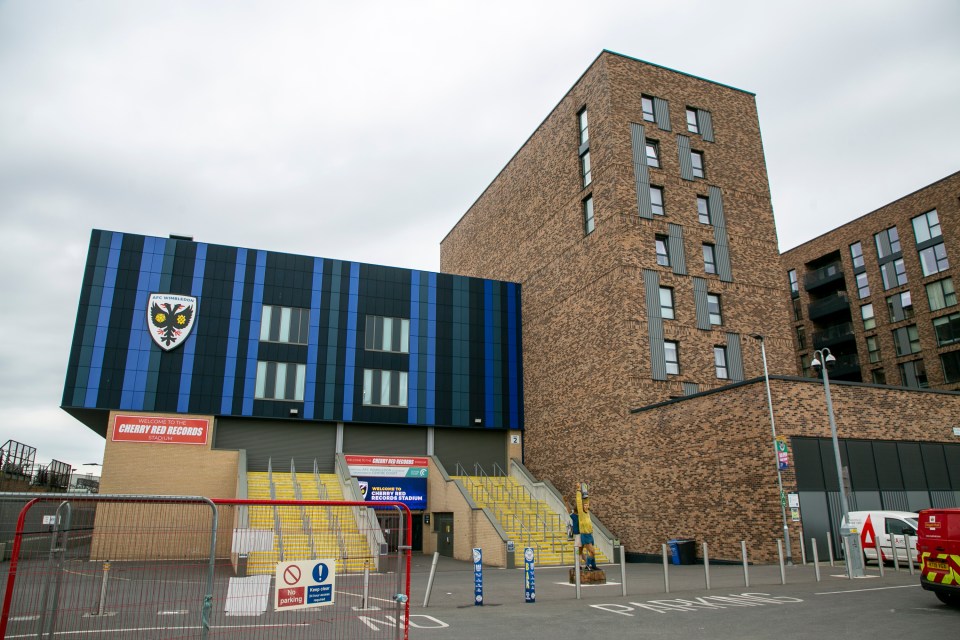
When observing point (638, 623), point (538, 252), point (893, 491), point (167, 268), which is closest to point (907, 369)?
point (893, 491)

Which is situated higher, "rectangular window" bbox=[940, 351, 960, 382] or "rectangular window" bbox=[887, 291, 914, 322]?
"rectangular window" bbox=[887, 291, 914, 322]

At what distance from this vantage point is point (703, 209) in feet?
108

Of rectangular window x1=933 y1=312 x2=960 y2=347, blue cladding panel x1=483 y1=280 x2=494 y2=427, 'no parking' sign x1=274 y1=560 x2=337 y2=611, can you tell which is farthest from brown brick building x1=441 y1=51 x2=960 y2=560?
rectangular window x1=933 y1=312 x2=960 y2=347

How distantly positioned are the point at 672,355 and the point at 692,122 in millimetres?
13410

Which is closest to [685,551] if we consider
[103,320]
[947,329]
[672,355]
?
[672,355]

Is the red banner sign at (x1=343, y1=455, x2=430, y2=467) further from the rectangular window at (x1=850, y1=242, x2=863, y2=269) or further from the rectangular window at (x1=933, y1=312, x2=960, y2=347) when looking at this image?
the rectangular window at (x1=850, y1=242, x2=863, y2=269)

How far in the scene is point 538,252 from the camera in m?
37.1

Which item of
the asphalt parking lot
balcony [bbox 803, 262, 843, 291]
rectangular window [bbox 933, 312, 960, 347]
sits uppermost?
balcony [bbox 803, 262, 843, 291]

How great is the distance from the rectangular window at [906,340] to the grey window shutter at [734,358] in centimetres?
2403

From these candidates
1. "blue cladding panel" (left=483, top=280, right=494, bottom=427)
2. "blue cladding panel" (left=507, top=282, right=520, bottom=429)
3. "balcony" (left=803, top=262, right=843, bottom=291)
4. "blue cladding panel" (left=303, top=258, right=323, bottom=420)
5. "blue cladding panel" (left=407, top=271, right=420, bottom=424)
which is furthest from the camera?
"balcony" (left=803, top=262, right=843, bottom=291)

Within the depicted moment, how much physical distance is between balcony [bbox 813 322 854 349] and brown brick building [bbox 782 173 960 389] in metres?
0.07

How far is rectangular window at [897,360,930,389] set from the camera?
45719 millimetres

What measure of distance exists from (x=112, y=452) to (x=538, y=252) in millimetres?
23686

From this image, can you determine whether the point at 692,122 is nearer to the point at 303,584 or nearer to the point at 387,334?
the point at 387,334
